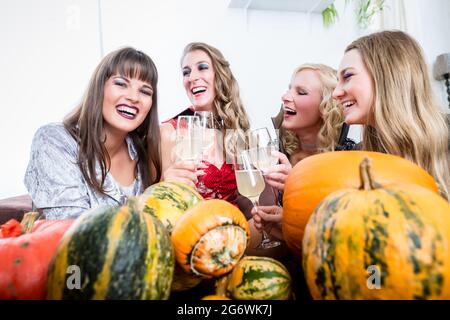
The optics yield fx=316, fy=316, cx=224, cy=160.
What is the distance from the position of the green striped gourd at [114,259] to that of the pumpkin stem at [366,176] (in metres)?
0.29

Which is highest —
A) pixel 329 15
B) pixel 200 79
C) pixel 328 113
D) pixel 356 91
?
pixel 329 15

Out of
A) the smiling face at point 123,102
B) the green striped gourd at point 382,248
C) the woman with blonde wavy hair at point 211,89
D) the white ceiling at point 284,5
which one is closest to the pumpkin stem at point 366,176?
the green striped gourd at point 382,248

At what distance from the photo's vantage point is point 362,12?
4719 millimetres

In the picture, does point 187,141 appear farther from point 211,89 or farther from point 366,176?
point 211,89

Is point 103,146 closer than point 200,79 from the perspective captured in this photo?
Yes

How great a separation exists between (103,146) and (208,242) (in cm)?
137

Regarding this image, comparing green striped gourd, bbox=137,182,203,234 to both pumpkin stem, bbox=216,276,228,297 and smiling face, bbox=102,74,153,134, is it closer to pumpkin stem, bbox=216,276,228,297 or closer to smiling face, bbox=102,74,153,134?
pumpkin stem, bbox=216,276,228,297

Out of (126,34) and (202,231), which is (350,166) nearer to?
(202,231)

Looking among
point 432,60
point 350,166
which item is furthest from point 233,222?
point 432,60

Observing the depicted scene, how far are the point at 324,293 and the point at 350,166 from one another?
12.6 inches

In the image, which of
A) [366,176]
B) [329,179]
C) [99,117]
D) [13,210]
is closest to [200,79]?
[99,117]

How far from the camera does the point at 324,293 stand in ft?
1.32

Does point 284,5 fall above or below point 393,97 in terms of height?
above

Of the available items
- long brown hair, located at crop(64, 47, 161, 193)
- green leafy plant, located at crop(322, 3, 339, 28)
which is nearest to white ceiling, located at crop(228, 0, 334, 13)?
green leafy plant, located at crop(322, 3, 339, 28)
